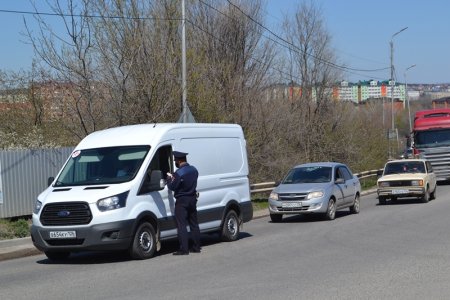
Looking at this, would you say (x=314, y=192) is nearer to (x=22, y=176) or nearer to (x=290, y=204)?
(x=290, y=204)

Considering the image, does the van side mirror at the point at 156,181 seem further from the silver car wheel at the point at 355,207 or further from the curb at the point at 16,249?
the silver car wheel at the point at 355,207

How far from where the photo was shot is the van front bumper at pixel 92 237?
1243 cm

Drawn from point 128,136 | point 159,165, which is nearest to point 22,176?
point 128,136

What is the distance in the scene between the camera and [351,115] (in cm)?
4272

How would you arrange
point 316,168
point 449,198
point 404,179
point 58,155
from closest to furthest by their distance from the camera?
1. point 58,155
2. point 316,168
3. point 404,179
4. point 449,198

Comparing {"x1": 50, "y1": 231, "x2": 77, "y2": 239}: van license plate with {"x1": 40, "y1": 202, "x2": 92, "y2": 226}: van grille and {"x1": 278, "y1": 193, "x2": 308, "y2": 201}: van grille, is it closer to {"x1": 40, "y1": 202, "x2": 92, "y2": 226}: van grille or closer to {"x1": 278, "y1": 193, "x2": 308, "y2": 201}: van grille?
{"x1": 40, "y1": 202, "x2": 92, "y2": 226}: van grille

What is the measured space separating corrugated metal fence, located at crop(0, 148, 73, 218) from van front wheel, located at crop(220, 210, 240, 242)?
17.9 ft

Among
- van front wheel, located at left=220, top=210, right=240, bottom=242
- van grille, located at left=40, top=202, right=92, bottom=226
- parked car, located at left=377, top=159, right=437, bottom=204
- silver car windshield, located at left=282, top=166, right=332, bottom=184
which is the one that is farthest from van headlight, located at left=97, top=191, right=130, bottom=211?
parked car, located at left=377, top=159, right=437, bottom=204

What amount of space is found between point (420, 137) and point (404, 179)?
12.8 metres

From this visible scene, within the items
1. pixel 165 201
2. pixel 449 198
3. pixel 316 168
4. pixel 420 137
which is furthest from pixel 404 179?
pixel 165 201

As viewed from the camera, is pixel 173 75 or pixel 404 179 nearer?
pixel 173 75

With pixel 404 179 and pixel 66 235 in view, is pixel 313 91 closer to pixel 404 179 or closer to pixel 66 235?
pixel 404 179

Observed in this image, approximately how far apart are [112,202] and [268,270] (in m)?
2.95

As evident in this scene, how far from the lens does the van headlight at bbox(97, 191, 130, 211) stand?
12508 mm
